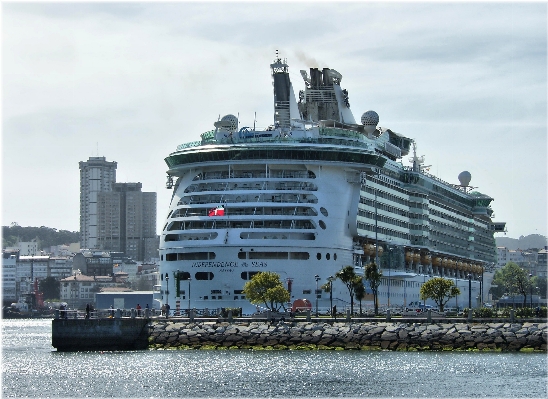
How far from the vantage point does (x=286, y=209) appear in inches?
3514

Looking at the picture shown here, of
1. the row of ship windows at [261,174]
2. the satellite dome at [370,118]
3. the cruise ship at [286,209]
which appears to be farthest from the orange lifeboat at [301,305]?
the satellite dome at [370,118]

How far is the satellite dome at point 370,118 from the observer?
4402 inches

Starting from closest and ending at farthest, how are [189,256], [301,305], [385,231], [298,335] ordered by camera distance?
[298,335]
[301,305]
[189,256]
[385,231]

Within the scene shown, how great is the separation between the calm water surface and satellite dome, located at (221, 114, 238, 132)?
32.5 metres

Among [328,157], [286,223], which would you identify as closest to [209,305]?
[286,223]

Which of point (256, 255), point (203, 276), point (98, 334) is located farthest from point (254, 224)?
point (98, 334)

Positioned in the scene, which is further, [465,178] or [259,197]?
[465,178]

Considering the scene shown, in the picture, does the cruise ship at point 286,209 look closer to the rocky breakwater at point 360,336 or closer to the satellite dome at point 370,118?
the satellite dome at point 370,118

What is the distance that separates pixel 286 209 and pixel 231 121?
1201 cm

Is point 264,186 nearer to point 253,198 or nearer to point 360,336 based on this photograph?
point 253,198

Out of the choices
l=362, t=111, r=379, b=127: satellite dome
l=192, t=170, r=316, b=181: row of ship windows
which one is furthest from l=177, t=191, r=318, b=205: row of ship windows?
l=362, t=111, r=379, b=127: satellite dome

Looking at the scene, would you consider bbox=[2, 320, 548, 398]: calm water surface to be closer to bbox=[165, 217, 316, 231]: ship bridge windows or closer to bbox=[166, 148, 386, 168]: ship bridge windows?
bbox=[165, 217, 316, 231]: ship bridge windows

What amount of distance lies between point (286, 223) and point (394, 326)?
20108mm

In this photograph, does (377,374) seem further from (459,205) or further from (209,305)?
(459,205)
